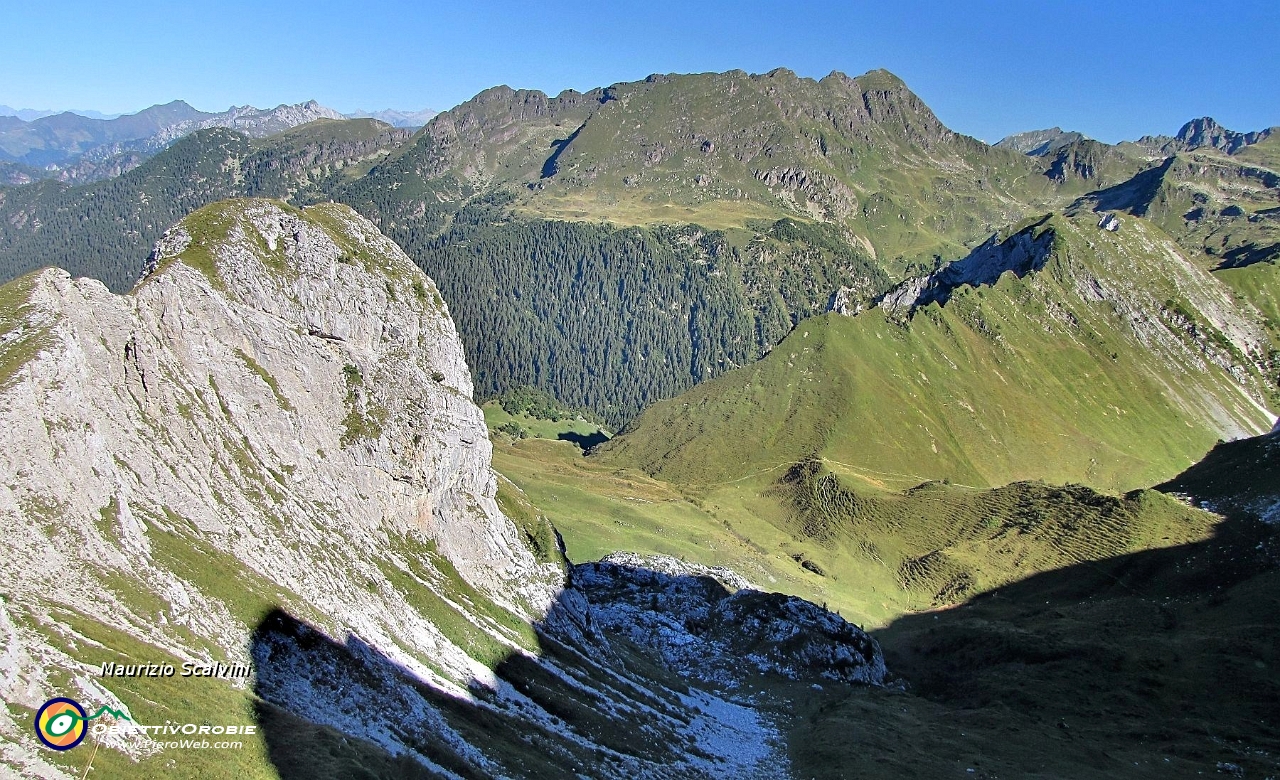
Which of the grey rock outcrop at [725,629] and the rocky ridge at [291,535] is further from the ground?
the rocky ridge at [291,535]

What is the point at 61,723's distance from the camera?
96.0 feet

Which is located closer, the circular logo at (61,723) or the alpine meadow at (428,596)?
the circular logo at (61,723)

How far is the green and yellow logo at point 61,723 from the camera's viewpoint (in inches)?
1122

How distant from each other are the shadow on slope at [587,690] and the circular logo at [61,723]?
26.5ft

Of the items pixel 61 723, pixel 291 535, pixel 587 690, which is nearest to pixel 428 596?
pixel 291 535

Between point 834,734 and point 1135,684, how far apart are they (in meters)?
34.4

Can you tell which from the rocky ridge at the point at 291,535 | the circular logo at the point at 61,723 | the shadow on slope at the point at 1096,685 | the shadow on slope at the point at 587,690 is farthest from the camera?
the shadow on slope at the point at 1096,685

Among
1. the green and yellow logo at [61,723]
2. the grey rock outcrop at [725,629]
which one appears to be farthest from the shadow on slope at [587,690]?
the green and yellow logo at [61,723]

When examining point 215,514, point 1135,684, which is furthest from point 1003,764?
point 215,514

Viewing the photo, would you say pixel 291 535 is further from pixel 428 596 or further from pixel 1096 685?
pixel 1096 685

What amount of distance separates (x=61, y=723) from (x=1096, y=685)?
9079cm

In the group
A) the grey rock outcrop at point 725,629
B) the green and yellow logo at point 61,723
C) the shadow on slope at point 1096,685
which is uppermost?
the green and yellow logo at point 61,723

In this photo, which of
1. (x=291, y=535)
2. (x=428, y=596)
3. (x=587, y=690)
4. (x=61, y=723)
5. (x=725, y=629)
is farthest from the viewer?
(x=725, y=629)

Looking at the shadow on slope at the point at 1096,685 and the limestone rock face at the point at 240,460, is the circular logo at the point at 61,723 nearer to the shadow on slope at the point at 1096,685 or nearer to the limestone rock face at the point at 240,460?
the limestone rock face at the point at 240,460
